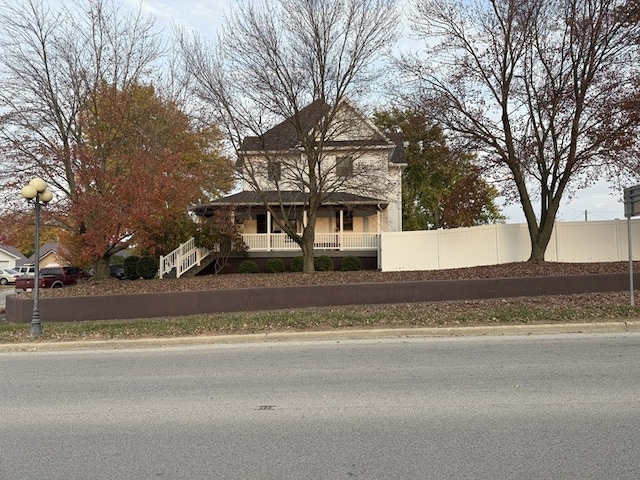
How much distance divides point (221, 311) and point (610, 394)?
10932 mm

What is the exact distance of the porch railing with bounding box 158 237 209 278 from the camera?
2217cm

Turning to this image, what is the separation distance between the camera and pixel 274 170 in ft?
57.7

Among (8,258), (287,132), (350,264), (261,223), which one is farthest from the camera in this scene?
(8,258)

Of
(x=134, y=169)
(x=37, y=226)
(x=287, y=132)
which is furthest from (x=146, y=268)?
(x=37, y=226)

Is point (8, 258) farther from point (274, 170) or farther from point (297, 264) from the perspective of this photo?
point (274, 170)

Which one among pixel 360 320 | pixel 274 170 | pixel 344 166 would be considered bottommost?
pixel 360 320

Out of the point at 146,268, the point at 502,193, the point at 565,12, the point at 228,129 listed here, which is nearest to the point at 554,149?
the point at 502,193

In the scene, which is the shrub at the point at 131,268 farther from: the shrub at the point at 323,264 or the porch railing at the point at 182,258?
the shrub at the point at 323,264

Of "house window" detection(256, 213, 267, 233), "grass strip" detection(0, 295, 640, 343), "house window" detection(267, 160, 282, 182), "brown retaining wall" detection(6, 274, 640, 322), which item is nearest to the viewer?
"grass strip" detection(0, 295, 640, 343)

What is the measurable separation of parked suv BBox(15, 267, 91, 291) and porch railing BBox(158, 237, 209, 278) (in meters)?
10.9

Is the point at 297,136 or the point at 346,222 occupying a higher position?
the point at 297,136

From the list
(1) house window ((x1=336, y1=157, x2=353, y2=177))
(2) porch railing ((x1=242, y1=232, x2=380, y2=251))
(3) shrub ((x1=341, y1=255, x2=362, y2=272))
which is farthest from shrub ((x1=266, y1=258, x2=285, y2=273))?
(1) house window ((x1=336, y1=157, x2=353, y2=177))

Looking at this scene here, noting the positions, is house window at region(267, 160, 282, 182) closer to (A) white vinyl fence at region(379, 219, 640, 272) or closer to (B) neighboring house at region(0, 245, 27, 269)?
(A) white vinyl fence at region(379, 219, 640, 272)

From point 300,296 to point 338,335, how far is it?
469cm
